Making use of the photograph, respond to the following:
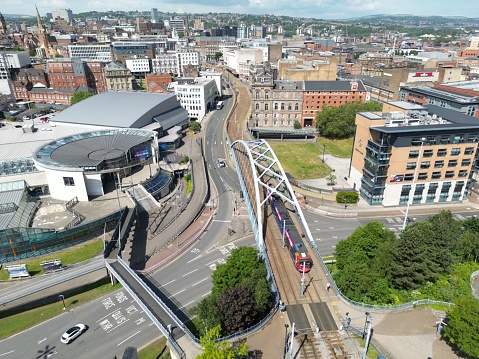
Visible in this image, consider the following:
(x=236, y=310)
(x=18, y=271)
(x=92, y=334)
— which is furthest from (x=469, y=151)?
(x=18, y=271)

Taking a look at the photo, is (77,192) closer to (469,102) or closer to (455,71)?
(469,102)

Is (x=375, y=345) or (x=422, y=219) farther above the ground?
(x=375, y=345)

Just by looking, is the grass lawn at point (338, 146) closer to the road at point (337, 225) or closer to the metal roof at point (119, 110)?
the road at point (337, 225)

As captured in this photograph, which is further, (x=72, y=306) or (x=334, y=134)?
(x=334, y=134)

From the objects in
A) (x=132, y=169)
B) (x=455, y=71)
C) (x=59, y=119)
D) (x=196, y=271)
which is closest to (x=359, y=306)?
(x=196, y=271)

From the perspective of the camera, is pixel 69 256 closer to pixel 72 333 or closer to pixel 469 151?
pixel 72 333

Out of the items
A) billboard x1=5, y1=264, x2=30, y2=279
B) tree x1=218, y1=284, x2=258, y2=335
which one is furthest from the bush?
billboard x1=5, y1=264, x2=30, y2=279

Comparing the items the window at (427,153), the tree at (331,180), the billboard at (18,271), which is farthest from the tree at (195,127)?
the billboard at (18,271)
